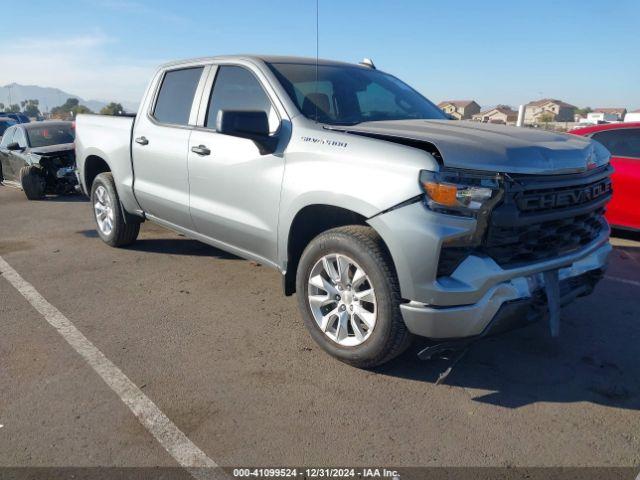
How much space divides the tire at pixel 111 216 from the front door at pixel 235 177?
5.27ft

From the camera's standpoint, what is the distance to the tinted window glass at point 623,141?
6.39m

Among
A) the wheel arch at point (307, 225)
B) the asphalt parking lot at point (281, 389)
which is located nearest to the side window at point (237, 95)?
the wheel arch at point (307, 225)

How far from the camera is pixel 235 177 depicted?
391 cm

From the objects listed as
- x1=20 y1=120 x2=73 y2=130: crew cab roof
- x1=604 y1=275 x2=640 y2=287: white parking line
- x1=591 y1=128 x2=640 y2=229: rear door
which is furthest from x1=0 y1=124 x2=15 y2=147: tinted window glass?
x1=604 y1=275 x2=640 y2=287: white parking line

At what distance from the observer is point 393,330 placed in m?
2.99

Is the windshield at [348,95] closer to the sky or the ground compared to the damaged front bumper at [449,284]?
closer to the sky

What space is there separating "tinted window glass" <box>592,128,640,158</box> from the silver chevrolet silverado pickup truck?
3.26 meters

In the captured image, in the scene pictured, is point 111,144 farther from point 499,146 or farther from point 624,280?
point 624,280

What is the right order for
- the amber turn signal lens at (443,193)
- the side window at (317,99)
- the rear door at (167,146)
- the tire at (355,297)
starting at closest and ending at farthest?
the amber turn signal lens at (443,193), the tire at (355,297), the side window at (317,99), the rear door at (167,146)

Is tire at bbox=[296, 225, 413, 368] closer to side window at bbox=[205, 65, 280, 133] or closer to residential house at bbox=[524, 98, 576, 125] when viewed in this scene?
side window at bbox=[205, 65, 280, 133]

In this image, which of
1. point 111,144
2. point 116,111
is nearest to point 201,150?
point 111,144

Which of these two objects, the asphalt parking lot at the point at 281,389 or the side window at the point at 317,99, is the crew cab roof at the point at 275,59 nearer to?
the side window at the point at 317,99

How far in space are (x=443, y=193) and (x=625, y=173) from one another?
4703mm

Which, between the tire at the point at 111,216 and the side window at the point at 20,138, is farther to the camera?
the side window at the point at 20,138
